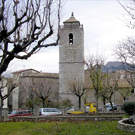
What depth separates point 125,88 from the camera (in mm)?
45938

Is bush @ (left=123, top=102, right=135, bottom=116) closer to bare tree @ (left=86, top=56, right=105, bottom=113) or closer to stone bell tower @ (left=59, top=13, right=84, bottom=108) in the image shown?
bare tree @ (left=86, top=56, right=105, bottom=113)

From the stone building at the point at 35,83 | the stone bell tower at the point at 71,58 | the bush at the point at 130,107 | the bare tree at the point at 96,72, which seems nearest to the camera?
the bush at the point at 130,107

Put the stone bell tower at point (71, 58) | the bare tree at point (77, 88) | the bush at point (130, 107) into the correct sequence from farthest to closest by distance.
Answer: the stone bell tower at point (71, 58) → the bare tree at point (77, 88) → the bush at point (130, 107)

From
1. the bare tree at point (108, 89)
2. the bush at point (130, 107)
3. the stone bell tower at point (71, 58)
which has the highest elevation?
the stone bell tower at point (71, 58)

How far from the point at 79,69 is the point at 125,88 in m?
9.67

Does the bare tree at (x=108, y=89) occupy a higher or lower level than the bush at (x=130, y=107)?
higher

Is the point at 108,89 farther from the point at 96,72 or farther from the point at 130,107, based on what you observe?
the point at 130,107

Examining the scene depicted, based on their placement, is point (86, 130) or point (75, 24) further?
point (75, 24)

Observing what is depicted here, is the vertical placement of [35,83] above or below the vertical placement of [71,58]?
below

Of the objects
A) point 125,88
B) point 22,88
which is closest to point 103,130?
point 125,88

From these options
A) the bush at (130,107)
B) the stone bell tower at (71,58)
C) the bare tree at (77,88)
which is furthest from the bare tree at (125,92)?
the bush at (130,107)

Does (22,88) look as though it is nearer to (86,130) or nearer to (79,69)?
(79,69)

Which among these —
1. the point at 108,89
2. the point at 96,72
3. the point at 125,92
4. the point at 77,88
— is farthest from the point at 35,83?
the point at 96,72

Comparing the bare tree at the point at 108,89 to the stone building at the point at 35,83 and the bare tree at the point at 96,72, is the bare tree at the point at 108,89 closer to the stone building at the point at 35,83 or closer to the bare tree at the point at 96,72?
the bare tree at the point at 96,72
